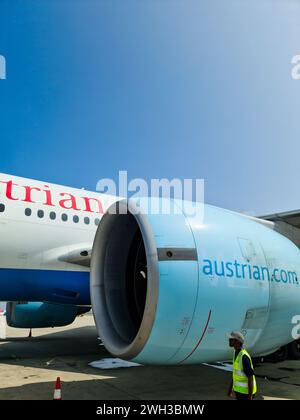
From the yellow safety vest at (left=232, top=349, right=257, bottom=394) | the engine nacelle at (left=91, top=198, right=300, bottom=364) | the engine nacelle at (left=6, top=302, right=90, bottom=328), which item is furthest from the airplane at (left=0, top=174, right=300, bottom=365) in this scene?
the engine nacelle at (left=6, top=302, right=90, bottom=328)

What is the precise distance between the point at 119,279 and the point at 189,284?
151 centimetres

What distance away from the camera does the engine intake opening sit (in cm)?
538

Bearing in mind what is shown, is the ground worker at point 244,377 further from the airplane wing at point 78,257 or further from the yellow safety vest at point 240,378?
the airplane wing at point 78,257

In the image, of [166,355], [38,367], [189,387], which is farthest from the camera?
[38,367]

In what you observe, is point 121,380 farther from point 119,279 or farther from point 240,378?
point 240,378

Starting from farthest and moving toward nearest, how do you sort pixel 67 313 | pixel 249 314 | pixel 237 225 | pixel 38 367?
pixel 67 313
pixel 38 367
pixel 237 225
pixel 249 314

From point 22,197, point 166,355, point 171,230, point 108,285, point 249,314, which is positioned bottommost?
point 166,355

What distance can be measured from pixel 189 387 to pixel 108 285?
221cm

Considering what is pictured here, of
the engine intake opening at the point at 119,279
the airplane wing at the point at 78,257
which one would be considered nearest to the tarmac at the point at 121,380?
the engine intake opening at the point at 119,279

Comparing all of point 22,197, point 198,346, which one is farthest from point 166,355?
point 22,197

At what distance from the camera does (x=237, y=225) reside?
18.5 ft

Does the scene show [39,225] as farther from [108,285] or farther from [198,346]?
[198,346]

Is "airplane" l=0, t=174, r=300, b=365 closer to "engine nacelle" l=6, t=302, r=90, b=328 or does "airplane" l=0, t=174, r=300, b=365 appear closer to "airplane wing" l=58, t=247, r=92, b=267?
"airplane wing" l=58, t=247, r=92, b=267

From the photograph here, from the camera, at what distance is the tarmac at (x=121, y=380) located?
5.82 meters
